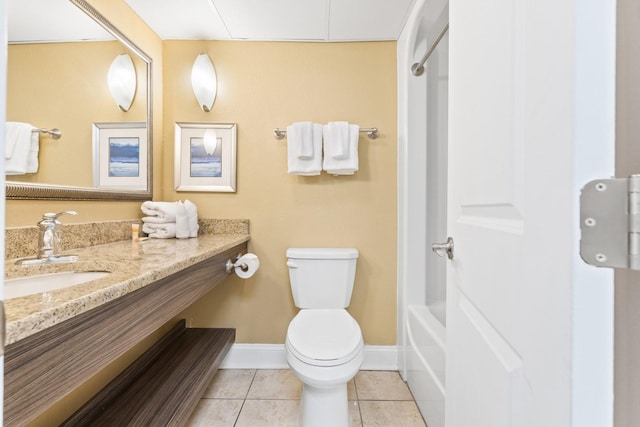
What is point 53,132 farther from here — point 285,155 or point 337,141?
point 337,141

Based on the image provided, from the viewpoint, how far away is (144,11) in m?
1.65

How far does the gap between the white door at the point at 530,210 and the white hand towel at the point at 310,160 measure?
1126mm

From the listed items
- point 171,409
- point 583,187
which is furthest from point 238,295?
point 583,187

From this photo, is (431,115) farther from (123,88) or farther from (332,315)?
(123,88)

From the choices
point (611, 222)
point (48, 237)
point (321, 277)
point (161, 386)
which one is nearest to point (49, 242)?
point (48, 237)

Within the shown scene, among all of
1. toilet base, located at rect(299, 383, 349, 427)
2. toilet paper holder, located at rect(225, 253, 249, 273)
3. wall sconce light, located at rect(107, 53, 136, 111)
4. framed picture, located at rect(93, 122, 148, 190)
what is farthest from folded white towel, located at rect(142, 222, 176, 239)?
toilet base, located at rect(299, 383, 349, 427)

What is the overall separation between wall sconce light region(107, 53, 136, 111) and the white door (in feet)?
5.03

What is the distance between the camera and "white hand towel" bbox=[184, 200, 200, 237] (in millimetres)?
1727

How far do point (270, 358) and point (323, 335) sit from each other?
0.69 meters

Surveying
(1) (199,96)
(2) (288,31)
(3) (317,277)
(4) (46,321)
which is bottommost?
(3) (317,277)

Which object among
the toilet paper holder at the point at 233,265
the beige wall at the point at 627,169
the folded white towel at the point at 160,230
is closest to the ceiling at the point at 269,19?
the folded white towel at the point at 160,230

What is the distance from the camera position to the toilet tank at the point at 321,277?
174cm

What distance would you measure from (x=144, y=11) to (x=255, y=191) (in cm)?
112

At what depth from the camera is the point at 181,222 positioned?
1.69 metres
